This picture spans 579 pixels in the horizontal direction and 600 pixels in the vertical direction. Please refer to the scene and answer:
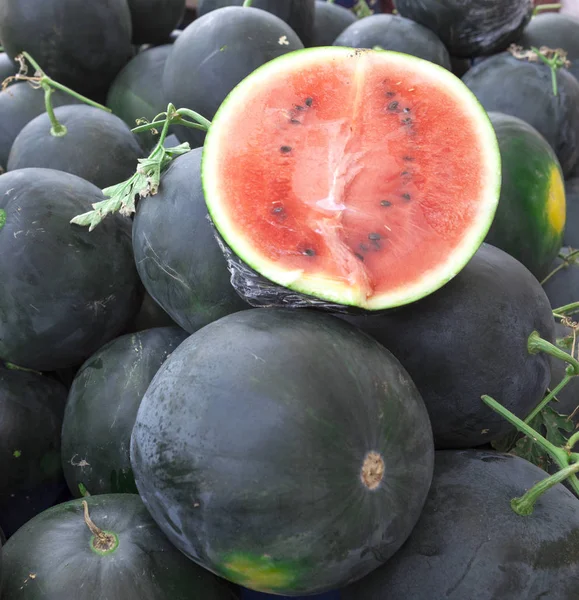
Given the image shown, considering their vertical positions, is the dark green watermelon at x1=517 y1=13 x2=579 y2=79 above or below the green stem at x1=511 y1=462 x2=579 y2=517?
above

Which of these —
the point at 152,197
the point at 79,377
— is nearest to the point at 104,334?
the point at 79,377

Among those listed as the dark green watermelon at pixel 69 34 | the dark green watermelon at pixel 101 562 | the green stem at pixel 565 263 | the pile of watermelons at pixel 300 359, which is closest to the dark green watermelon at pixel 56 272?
the pile of watermelons at pixel 300 359

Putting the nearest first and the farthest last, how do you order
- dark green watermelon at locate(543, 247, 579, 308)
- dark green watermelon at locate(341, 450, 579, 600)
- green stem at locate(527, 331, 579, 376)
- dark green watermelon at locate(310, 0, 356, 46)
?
dark green watermelon at locate(341, 450, 579, 600) → green stem at locate(527, 331, 579, 376) → dark green watermelon at locate(543, 247, 579, 308) → dark green watermelon at locate(310, 0, 356, 46)

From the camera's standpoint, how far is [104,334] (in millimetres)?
1427

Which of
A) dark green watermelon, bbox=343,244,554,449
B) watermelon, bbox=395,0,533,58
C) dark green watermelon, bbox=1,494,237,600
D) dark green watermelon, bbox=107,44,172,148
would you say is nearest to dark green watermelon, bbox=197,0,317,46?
dark green watermelon, bbox=107,44,172,148

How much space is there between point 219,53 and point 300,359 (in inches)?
45.1

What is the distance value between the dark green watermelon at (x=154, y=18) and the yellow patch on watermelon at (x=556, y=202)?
1.67 metres

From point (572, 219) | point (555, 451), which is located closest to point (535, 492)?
point (555, 451)

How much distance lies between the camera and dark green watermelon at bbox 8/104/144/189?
1683mm

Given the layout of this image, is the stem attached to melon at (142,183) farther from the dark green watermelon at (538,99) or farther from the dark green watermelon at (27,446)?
the dark green watermelon at (538,99)

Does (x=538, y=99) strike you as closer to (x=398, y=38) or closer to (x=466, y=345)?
(x=398, y=38)

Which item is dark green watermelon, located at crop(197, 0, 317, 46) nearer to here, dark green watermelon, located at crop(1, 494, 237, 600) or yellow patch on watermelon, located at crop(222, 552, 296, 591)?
dark green watermelon, located at crop(1, 494, 237, 600)

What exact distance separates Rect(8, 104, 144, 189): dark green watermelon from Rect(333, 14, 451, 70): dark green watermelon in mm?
949

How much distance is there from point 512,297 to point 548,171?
642 millimetres
